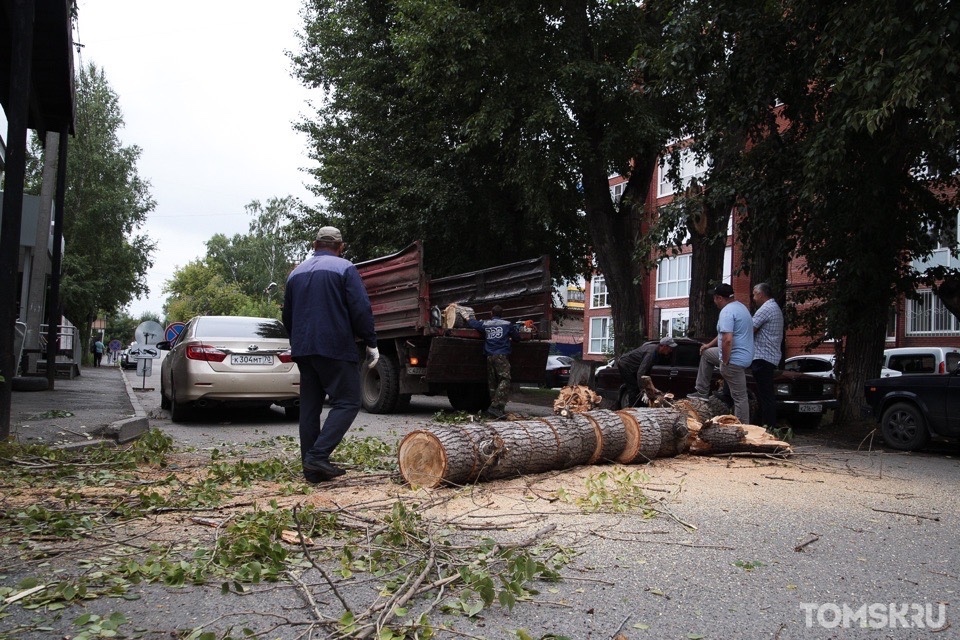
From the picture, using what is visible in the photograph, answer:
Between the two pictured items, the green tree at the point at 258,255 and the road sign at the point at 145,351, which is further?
the green tree at the point at 258,255

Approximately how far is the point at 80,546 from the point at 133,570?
707 mm

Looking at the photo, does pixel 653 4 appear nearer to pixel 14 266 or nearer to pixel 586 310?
pixel 14 266

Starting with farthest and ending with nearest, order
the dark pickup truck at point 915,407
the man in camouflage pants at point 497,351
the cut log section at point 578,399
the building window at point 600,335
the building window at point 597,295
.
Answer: the building window at point 597,295, the building window at point 600,335, the man in camouflage pants at point 497,351, the dark pickup truck at point 915,407, the cut log section at point 578,399

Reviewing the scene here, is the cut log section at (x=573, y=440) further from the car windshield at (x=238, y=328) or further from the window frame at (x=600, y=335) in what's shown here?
the window frame at (x=600, y=335)

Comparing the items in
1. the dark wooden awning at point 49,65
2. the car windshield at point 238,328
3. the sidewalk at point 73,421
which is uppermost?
the dark wooden awning at point 49,65

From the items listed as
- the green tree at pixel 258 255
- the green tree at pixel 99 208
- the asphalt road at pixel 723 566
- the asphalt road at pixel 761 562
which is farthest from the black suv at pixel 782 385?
the green tree at pixel 258 255

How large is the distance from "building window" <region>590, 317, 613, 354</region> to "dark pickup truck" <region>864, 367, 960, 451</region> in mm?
33314

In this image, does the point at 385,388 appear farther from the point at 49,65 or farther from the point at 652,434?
the point at 49,65

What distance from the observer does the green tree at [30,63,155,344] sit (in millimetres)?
40469

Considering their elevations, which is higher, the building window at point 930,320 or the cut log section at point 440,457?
the building window at point 930,320

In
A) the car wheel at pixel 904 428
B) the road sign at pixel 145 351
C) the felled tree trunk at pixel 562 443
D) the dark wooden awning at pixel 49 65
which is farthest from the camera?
the road sign at pixel 145 351

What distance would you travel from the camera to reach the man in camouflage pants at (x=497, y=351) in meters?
11.5

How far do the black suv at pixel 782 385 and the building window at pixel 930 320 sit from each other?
18.4 metres

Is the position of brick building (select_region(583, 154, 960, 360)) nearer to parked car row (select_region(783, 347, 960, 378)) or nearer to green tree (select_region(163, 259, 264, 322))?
parked car row (select_region(783, 347, 960, 378))
